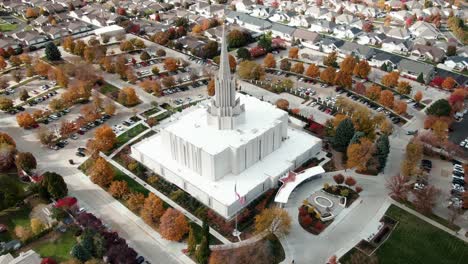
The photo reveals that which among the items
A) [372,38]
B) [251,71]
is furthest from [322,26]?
[251,71]

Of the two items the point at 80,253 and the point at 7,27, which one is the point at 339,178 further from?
the point at 7,27

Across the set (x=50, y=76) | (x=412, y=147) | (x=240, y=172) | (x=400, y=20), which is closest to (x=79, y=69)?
(x=50, y=76)

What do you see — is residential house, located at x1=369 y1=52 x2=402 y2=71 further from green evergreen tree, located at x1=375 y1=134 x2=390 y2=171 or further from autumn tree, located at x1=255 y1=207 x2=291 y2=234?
autumn tree, located at x1=255 y1=207 x2=291 y2=234

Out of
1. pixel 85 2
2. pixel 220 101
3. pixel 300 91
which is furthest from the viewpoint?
pixel 85 2

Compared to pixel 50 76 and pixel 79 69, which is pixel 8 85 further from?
pixel 79 69

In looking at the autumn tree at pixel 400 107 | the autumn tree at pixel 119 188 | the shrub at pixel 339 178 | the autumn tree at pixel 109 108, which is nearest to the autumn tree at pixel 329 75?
the autumn tree at pixel 400 107
